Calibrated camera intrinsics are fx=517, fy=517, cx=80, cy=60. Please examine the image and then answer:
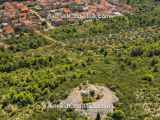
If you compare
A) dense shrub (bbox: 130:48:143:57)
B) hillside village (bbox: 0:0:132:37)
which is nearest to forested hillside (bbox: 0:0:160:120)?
dense shrub (bbox: 130:48:143:57)

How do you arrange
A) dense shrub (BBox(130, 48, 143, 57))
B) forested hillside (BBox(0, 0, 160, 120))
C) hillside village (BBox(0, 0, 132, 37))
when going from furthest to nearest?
hillside village (BBox(0, 0, 132, 37)), dense shrub (BBox(130, 48, 143, 57)), forested hillside (BBox(0, 0, 160, 120))

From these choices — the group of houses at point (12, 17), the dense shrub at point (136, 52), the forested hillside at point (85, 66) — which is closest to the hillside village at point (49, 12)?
the group of houses at point (12, 17)

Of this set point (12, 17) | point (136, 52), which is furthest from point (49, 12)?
point (136, 52)

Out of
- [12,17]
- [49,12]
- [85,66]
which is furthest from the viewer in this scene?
[49,12]

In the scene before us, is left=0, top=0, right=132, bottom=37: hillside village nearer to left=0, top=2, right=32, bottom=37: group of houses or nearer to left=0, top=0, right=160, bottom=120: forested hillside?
left=0, top=2, right=32, bottom=37: group of houses

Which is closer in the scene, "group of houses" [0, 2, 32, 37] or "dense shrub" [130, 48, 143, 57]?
"dense shrub" [130, 48, 143, 57]

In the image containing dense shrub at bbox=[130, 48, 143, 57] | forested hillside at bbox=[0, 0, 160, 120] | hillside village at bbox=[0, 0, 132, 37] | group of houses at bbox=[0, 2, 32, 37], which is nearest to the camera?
forested hillside at bbox=[0, 0, 160, 120]

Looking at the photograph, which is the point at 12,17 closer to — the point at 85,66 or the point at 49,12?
the point at 49,12
